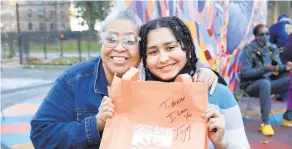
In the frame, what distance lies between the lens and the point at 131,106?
4.86ft

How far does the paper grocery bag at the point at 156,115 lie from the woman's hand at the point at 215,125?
3cm

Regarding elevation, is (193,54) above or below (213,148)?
above

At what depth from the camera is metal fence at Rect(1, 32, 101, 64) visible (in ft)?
68.0

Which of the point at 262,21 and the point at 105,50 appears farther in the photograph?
the point at 262,21

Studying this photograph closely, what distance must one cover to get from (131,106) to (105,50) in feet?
1.21

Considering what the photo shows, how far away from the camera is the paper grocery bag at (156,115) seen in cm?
141

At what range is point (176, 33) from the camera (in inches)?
62.1

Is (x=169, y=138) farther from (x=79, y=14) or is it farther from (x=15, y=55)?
(x=15, y=55)

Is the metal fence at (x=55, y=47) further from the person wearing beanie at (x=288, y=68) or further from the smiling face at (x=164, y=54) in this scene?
the smiling face at (x=164, y=54)

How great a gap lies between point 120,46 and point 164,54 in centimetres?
25

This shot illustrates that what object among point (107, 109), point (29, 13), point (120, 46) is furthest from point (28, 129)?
point (29, 13)

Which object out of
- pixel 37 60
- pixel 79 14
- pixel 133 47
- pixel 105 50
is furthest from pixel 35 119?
pixel 79 14

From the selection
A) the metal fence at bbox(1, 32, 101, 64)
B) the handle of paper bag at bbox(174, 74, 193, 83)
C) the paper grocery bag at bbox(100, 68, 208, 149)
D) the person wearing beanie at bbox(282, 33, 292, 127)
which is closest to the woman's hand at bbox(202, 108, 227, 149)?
the paper grocery bag at bbox(100, 68, 208, 149)
